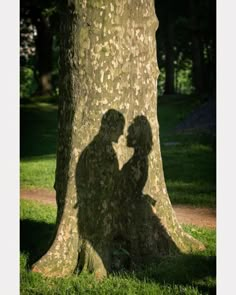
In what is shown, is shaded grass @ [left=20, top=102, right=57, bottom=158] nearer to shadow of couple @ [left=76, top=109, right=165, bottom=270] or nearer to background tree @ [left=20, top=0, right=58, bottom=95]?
background tree @ [left=20, top=0, right=58, bottom=95]

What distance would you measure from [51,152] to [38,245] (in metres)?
9.43

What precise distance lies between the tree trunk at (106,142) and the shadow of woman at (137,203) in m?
0.01

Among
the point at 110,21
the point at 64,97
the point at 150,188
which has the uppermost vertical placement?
the point at 110,21

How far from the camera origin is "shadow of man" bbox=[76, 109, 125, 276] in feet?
17.5

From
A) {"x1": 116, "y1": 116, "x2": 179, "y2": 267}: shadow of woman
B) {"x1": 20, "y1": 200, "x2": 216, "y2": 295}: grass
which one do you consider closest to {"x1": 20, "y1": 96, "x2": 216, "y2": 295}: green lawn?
{"x1": 20, "y1": 200, "x2": 216, "y2": 295}: grass

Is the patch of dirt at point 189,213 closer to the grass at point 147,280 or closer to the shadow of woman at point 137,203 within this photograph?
the grass at point 147,280

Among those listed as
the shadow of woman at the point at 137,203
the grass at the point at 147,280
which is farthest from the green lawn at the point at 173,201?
the shadow of woman at the point at 137,203

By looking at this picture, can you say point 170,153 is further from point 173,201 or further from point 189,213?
point 189,213

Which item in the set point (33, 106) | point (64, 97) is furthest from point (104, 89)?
point (33, 106)

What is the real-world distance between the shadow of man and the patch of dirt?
2162 millimetres

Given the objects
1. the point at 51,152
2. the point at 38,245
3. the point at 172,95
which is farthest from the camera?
the point at 172,95

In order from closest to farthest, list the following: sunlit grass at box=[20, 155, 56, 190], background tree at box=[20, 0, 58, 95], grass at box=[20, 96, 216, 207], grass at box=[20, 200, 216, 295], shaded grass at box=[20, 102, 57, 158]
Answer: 1. grass at box=[20, 200, 216, 295]
2. grass at box=[20, 96, 216, 207]
3. sunlit grass at box=[20, 155, 56, 190]
4. background tree at box=[20, 0, 58, 95]
5. shaded grass at box=[20, 102, 57, 158]

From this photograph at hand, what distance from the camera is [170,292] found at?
16.3 feet

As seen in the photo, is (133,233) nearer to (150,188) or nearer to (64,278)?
(150,188)
